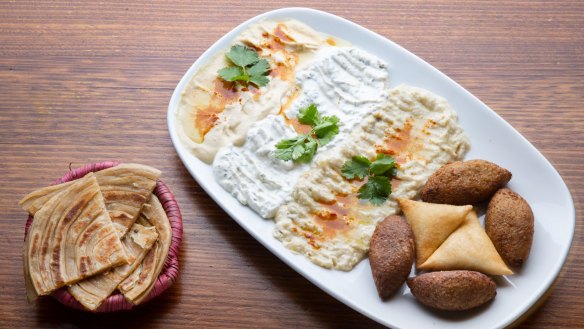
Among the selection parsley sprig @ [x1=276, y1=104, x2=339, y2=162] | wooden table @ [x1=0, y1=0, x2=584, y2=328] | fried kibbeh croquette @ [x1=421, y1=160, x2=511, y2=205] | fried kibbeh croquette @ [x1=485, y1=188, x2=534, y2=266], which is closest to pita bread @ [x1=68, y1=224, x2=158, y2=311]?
wooden table @ [x1=0, y1=0, x2=584, y2=328]

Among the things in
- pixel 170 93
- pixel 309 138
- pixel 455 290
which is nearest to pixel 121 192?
pixel 170 93

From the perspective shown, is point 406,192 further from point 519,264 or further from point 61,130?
point 61,130

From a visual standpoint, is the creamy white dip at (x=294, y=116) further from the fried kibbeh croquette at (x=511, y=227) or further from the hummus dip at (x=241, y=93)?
the fried kibbeh croquette at (x=511, y=227)

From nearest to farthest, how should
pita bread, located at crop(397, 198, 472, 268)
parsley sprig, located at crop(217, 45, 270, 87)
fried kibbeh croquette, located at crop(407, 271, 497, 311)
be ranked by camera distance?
fried kibbeh croquette, located at crop(407, 271, 497, 311), pita bread, located at crop(397, 198, 472, 268), parsley sprig, located at crop(217, 45, 270, 87)

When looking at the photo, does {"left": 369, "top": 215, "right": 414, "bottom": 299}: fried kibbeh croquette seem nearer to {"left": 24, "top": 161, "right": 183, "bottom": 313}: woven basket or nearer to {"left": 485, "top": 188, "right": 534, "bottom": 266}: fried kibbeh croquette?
{"left": 485, "top": 188, "right": 534, "bottom": 266}: fried kibbeh croquette

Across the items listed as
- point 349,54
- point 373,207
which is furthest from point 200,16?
point 373,207
